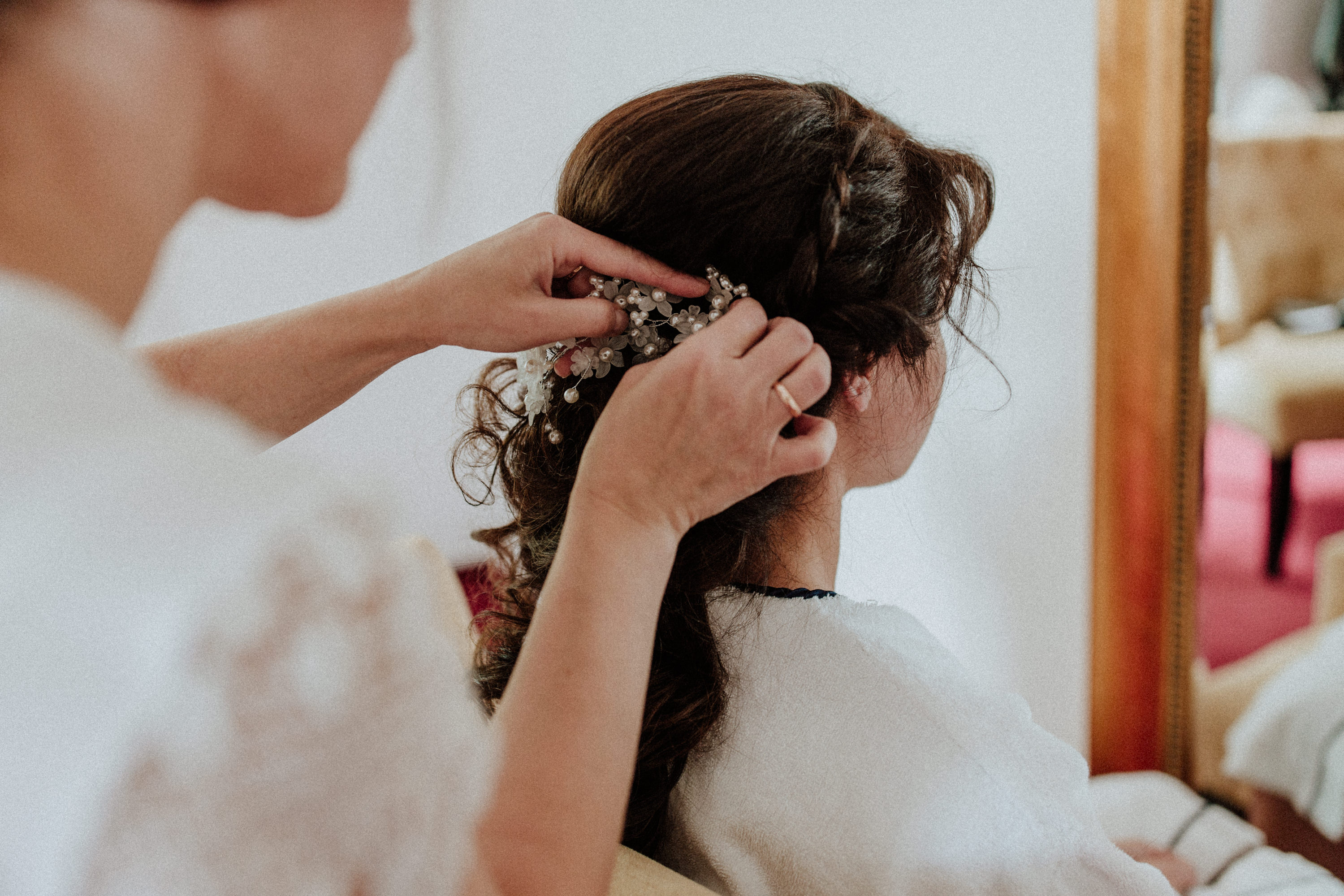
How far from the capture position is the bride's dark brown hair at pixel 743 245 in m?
0.78

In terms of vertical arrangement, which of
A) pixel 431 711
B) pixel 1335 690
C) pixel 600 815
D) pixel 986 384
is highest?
pixel 431 711

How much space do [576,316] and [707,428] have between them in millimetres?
234

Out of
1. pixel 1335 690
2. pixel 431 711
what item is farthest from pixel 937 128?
pixel 431 711

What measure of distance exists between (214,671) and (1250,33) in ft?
7.08

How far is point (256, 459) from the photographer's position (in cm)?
31

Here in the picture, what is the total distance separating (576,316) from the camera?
0.79 meters

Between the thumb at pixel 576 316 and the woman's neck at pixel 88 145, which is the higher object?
the woman's neck at pixel 88 145

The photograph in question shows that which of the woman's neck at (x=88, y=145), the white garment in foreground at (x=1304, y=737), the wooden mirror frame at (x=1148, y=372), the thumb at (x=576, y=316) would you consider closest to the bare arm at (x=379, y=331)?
the thumb at (x=576, y=316)

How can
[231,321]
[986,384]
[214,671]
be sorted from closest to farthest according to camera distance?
[214,671], [231,321], [986,384]

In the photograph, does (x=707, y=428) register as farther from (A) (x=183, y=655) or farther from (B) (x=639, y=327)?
(A) (x=183, y=655)

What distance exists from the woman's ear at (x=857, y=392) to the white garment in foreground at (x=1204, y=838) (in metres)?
0.87

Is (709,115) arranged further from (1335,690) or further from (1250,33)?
(1335,690)

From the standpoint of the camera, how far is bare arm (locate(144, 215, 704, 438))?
792 millimetres

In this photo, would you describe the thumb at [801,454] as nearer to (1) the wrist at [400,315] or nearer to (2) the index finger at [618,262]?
(2) the index finger at [618,262]
